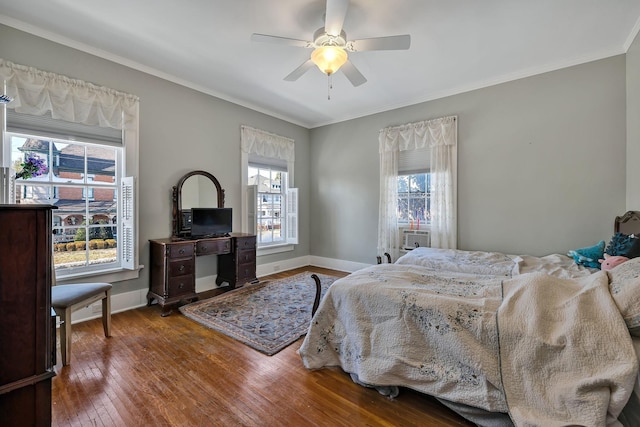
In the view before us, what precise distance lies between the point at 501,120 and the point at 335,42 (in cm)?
263

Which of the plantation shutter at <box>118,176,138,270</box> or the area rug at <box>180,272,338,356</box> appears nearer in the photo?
the area rug at <box>180,272,338,356</box>

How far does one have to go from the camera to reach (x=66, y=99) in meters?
2.75

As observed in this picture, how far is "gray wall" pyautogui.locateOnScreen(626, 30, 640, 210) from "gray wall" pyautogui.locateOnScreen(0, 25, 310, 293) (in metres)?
4.66

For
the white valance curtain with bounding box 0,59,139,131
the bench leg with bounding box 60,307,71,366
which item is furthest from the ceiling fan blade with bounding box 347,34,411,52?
the bench leg with bounding box 60,307,71,366

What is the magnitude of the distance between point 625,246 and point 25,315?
3916mm

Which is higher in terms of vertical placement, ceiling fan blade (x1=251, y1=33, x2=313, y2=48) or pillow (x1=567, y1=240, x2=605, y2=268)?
ceiling fan blade (x1=251, y1=33, x2=313, y2=48)

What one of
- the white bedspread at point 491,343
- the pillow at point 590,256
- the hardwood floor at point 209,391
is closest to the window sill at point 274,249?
the hardwood floor at point 209,391

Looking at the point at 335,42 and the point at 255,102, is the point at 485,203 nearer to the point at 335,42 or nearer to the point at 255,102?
the point at 335,42

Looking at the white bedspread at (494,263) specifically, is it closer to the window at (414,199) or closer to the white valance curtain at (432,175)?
the white valance curtain at (432,175)

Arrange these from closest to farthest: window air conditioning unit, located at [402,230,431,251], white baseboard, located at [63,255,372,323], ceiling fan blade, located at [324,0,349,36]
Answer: ceiling fan blade, located at [324,0,349,36] → white baseboard, located at [63,255,372,323] → window air conditioning unit, located at [402,230,431,251]

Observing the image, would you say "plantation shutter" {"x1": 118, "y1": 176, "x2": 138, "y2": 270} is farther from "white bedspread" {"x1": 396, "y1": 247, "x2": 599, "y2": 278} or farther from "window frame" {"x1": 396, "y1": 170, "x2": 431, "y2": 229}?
"window frame" {"x1": 396, "y1": 170, "x2": 431, "y2": 229}

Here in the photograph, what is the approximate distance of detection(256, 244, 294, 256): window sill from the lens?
467 cm

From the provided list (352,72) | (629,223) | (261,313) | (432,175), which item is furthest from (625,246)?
(261,313)

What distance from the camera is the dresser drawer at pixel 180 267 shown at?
3.13 metres
